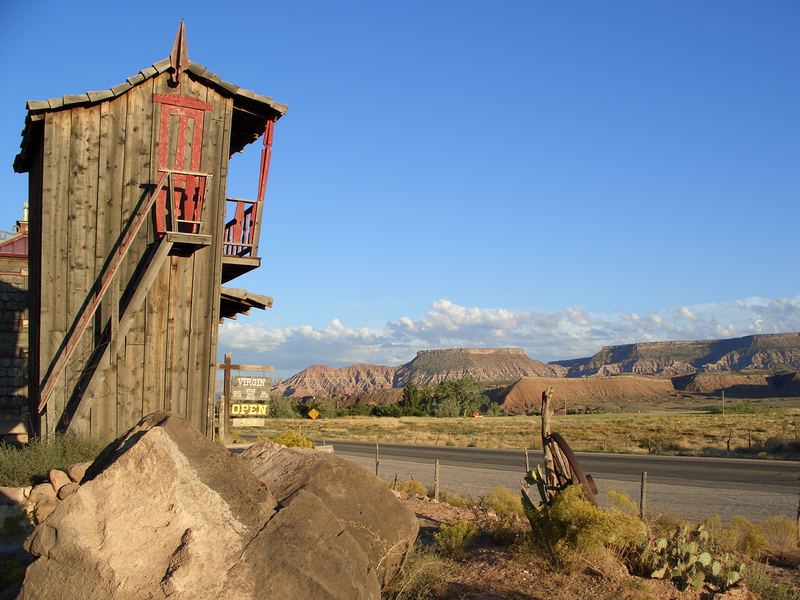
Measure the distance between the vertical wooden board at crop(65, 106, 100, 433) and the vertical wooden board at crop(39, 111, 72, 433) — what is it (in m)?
0.08

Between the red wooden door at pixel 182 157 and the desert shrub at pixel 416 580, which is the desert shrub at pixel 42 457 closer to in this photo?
the red wooden door at pixel 182 157

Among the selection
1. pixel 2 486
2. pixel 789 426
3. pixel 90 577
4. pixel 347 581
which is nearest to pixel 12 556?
pixel 2 486

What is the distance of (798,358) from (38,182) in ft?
654

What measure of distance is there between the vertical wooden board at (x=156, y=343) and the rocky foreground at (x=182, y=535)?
24.5 feet

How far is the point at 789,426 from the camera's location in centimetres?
4753

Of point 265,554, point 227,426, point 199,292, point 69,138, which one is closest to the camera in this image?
point 265,554

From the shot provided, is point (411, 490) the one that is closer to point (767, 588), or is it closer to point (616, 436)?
point (767, 588)

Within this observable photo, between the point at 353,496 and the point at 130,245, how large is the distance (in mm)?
8278

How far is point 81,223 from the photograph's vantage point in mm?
14086

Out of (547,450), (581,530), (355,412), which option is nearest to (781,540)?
(547,450)

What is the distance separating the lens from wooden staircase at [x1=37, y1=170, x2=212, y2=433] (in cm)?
1349

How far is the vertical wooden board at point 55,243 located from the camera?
45.3 feet

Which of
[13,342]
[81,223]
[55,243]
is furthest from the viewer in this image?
[13,342]

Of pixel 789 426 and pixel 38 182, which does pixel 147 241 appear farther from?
pixel 789 426
